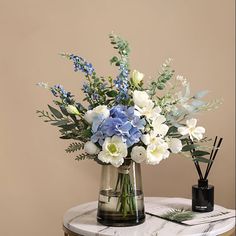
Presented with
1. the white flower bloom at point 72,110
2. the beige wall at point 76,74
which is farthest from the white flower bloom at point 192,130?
the beige wall at point 76,74

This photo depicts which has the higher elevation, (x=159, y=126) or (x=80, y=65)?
(x=80, y=65)

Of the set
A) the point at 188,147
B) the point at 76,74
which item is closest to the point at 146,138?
the point at 188,147

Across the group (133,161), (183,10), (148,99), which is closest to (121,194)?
(133,161)

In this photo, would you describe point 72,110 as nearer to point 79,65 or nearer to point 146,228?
point 79,65

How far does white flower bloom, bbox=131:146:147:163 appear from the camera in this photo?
178cm

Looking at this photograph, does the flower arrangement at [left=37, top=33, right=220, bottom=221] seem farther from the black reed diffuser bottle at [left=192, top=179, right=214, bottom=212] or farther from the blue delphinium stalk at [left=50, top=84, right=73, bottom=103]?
the black reed diffuser bottle at [left=192, top=179, right=214, bottom=212]

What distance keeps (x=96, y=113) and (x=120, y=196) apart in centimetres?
31

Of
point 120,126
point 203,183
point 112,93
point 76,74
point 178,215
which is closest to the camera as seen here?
point 120,126

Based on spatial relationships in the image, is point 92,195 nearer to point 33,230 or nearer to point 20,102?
point 33,230

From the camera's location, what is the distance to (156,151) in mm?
1779

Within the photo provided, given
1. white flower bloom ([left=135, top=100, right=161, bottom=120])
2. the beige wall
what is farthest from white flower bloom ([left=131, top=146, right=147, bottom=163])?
the beige wall

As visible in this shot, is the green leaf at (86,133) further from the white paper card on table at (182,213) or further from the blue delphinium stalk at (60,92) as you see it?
the white paper card on table at (182,213)

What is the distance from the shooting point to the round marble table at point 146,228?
5.90ft

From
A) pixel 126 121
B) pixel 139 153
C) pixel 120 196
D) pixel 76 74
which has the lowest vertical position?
pixel 120 196
